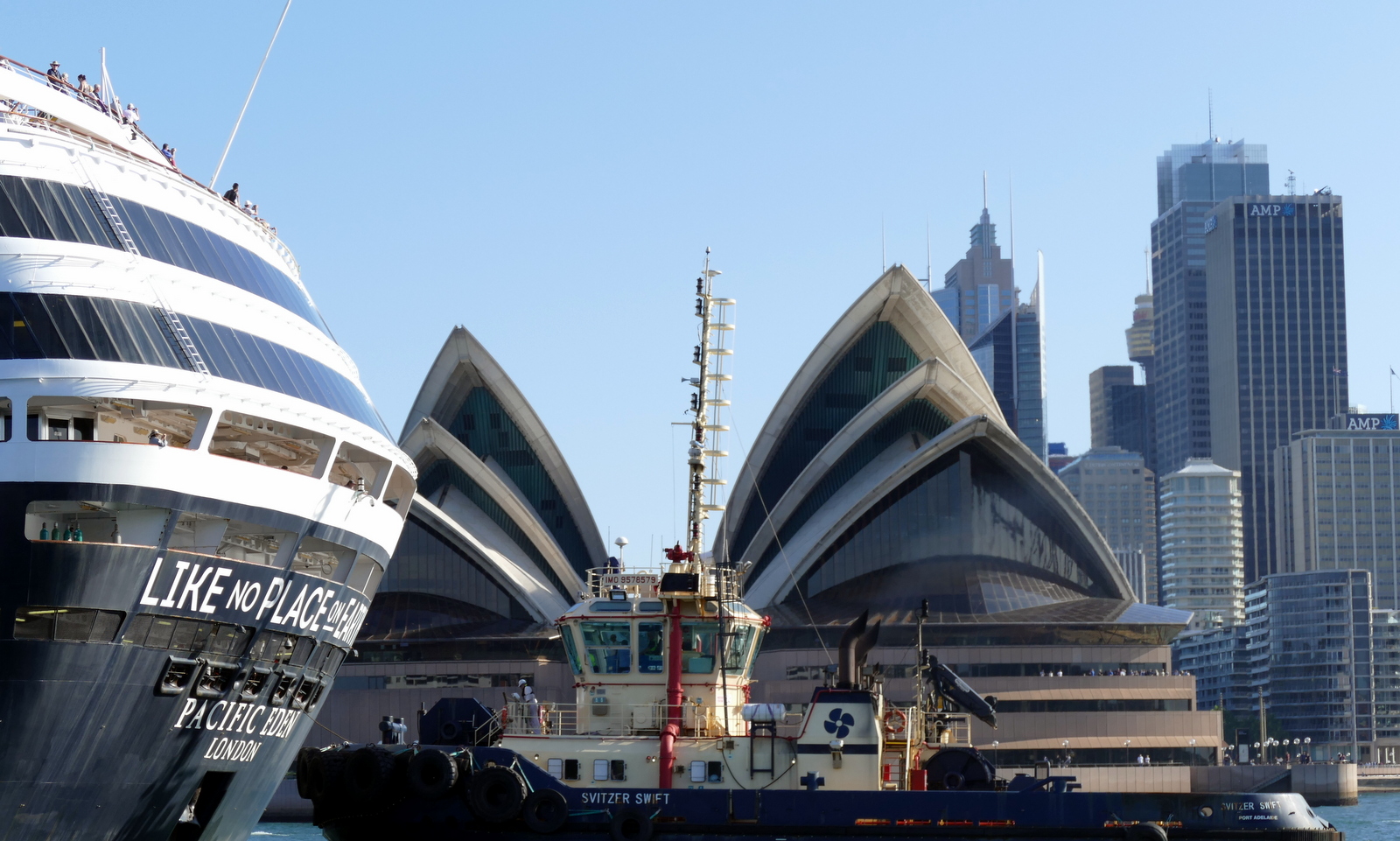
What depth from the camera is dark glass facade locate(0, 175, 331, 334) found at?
85.9 feet

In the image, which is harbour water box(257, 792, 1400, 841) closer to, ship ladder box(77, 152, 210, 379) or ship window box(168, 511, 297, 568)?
ship window box(168, 511, 297, 568)

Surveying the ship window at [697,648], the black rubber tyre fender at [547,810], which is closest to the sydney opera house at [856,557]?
the ship window at [697,648]

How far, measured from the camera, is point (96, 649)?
23.4 m

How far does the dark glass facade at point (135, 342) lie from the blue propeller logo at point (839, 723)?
34.4 feet

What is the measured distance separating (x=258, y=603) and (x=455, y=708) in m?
8.78

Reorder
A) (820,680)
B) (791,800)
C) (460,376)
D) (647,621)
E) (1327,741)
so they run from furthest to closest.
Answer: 1. (1327,741)
2. (460,376)
3. (820,680)
4. (647,621)
5. (791,800)

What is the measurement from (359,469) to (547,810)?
23.5 ft

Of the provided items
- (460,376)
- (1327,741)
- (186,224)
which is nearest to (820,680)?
(460,376)

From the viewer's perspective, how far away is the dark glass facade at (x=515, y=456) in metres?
86.0

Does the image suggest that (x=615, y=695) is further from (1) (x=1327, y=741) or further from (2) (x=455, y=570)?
(1) (x=1327, y=741)

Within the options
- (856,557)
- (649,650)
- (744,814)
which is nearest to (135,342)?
(649,650)

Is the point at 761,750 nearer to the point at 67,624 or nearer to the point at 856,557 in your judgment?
the point at 67,624

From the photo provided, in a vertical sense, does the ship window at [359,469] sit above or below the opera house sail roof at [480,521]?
below

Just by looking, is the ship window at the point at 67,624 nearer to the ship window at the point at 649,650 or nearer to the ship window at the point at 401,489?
the ship window at the point at 401,489
